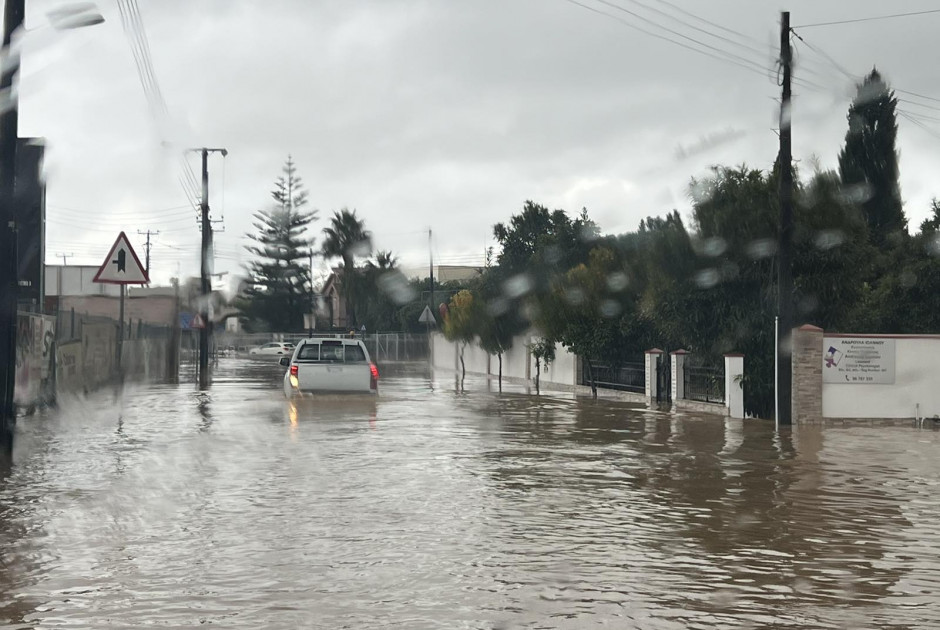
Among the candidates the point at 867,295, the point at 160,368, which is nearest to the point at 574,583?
the point at 867,295

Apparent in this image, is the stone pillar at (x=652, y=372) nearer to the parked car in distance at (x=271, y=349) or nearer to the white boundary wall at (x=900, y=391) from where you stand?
the white boundary wall at (x=900, y=391)

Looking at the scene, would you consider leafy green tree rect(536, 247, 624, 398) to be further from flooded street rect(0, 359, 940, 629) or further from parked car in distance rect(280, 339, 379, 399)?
flooded street rect(0, 359, 940, 629)

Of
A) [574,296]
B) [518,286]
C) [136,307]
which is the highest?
[136,307]

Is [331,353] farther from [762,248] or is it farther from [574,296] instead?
[574,296]

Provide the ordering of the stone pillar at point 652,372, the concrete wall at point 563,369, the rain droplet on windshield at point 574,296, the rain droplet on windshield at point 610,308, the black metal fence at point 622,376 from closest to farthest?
1. the stone pillar at point 652,372
2. the black metal fence at point 622,376
3. the rain droplet on windshield at point 610,308
4. the rain droplet on windshield at point 574,296
5. the concrete wall at point 563,369

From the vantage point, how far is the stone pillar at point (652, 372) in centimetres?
3306

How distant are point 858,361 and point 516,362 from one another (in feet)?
95.2

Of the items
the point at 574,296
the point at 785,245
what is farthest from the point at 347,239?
the point at 785,245

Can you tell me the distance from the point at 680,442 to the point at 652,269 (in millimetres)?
10014

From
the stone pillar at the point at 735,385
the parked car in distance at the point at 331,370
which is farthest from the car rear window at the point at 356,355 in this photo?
the stone pillar at the point at 735,385

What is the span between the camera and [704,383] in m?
29.2

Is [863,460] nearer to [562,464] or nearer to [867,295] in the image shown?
[562,464]

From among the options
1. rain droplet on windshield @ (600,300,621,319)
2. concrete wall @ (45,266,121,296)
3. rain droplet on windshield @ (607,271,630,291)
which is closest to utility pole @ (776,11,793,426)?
rain droplet on windshield @ (607,271,630,291)

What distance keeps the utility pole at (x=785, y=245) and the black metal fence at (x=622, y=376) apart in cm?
1083
